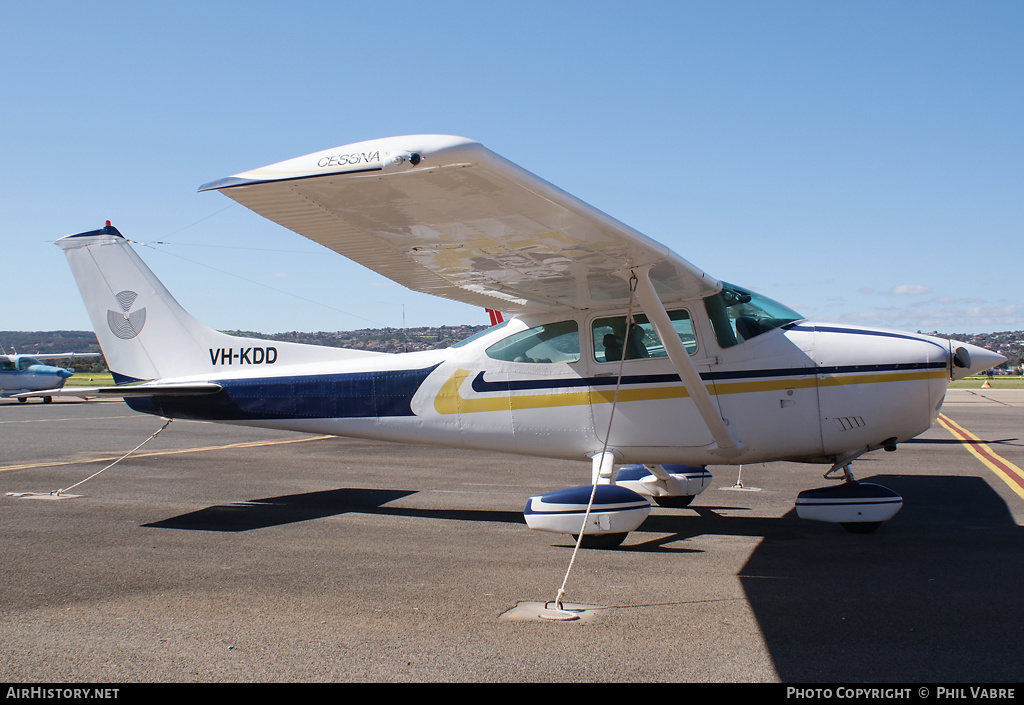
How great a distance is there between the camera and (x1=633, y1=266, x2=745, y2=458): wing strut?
579 centimetres

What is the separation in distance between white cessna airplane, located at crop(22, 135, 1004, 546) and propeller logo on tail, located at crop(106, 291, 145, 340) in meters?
0.02

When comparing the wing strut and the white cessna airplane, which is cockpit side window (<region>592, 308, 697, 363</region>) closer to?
the white cessna airplane

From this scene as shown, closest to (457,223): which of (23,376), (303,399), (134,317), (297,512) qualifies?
(303,399)

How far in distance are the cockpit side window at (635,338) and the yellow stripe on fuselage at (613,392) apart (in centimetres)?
32

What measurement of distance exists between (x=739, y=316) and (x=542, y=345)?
1867 millimetres

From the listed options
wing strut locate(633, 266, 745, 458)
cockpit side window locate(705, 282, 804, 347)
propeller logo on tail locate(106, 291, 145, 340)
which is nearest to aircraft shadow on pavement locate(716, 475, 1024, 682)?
wing strut locate(633, 266, 745, 458)

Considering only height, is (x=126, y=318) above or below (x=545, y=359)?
above

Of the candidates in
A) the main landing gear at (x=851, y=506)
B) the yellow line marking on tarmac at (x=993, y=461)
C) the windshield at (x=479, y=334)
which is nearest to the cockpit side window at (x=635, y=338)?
the windshield at (x=479, y=334)

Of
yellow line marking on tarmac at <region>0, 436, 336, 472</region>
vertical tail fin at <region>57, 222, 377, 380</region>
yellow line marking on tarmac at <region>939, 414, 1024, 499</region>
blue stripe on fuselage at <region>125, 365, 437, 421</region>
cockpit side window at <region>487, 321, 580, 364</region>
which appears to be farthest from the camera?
yellow line marking on tarmac at <region>0, 436, 336, 472</region>

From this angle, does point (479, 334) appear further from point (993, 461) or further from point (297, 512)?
point (993, 461)

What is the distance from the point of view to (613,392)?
269 inches
